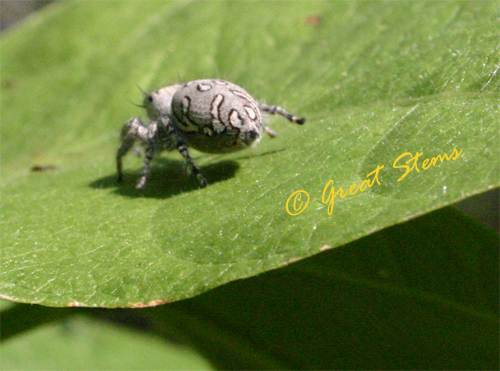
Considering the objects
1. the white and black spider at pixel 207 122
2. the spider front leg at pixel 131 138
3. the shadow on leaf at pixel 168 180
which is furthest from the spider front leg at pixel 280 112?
the spider front leg at pixel 131 138

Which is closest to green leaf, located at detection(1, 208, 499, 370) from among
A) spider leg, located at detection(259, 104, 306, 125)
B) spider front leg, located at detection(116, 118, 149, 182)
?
spider leg, located at detection(259, 104, 306, 125)

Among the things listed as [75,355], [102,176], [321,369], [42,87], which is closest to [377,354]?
[321,369]

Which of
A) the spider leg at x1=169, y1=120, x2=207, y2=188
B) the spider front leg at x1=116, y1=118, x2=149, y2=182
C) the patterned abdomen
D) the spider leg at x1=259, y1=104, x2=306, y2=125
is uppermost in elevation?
the patterned abdomen

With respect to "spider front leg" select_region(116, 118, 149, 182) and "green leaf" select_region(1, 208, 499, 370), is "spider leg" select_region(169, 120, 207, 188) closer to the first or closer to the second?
"spider front leg" select_region(116, 118, 149, 182)

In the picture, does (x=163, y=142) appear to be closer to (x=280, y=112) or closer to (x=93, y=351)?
(x=280, y=112)

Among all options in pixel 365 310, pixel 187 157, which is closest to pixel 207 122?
pixel 187 157

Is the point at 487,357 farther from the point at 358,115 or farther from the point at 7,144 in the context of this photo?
the point at 7,144

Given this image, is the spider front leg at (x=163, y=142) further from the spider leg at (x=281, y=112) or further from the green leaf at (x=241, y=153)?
the spider leg at (x=281, y=112)
